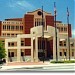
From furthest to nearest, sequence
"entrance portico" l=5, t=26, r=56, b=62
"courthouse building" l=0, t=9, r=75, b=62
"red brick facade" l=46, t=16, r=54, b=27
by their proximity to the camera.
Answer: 1. "red brick facade" l=46, t=16, r=54, b=27
2. "courthouse building" l=0, t=9, r=75, b=62
3. "entrance portico" l=5, t=26, r=56, b=62

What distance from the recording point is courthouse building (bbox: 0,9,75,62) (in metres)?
46.1

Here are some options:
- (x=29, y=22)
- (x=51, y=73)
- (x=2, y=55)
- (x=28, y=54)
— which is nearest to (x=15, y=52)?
(x=28, y=54)

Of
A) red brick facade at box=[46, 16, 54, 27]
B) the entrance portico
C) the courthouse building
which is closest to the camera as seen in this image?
the entrance portico

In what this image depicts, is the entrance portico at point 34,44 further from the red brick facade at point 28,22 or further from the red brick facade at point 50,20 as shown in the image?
the red brick facade at point 28,22

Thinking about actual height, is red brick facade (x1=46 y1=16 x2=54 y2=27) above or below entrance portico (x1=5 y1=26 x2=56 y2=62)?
above

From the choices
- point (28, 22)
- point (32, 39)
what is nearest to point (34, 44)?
point (32, 39)

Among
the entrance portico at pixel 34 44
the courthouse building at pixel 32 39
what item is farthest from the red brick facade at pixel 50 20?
the entrance portico at pixel 34 44

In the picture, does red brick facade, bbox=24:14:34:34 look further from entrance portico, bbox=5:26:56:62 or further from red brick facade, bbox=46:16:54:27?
entrance portico, bbox=5:26:56:62

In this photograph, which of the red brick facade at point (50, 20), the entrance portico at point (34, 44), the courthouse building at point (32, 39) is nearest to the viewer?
the entrance portico at point (34, 44)

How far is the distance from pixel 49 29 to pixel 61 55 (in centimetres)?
606

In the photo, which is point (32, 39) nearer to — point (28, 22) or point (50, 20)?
point (28, 22)

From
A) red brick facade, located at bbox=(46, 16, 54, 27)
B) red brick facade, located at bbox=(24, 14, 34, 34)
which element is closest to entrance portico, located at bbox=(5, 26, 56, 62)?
red brick facade, located at bbox=(46, 16, 54, 27)

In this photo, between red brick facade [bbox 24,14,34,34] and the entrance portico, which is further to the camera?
red brick facade [bbox 24,14,34,34]

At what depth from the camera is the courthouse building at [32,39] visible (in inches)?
1815
